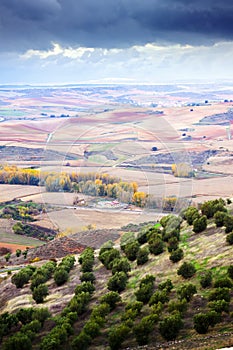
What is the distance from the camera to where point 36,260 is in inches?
1531

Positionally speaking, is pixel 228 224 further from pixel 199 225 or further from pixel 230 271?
pixel 230 271

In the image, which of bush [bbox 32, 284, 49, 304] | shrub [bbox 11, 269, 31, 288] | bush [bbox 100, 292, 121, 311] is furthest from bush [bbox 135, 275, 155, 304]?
shrub [bbox 11, 269, 31, 288]

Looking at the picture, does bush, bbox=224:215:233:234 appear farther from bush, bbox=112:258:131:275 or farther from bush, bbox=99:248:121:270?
bush, bbox=99:248:121:270

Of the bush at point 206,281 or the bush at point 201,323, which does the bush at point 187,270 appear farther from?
the bush at point 201,323

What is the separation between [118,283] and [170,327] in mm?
6548

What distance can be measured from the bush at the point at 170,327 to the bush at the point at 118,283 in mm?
6207

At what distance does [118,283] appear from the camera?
2344 centimetres

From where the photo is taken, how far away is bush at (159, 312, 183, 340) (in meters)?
17.1

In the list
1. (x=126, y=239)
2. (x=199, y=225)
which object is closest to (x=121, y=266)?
(x=126, y=239)

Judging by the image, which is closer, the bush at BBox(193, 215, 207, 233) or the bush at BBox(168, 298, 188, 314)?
the bush at BBox(168, 298, 188, 314)

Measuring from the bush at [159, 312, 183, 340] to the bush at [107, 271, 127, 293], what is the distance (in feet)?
20.4

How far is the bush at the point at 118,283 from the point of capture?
2348cm

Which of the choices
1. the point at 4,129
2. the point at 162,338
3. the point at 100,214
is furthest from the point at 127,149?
the point at 4,129

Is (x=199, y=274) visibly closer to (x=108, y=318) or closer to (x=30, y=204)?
(x=108, y=318)
